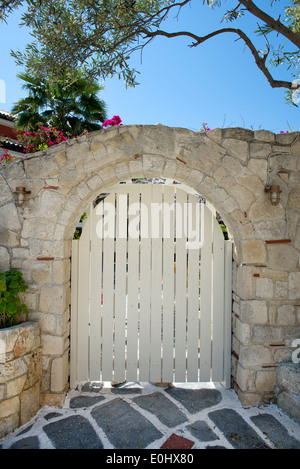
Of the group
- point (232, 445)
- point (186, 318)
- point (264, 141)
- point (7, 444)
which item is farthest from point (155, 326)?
point (264, 141)

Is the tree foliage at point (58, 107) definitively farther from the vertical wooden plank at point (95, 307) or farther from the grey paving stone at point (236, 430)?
the grey paving stone at point (236, 430)

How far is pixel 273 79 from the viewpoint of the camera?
2627 mm

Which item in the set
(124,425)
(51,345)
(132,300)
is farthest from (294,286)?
(51,345)

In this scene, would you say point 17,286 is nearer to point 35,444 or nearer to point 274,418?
point 35,444

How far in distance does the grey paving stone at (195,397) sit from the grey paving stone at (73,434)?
2.83 ft

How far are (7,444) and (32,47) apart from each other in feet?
11.7

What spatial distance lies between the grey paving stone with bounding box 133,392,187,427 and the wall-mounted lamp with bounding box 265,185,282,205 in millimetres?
2068

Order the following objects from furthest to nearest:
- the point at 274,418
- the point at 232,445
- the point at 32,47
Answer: the point at 32,47 → the point at 274,418 → the point at 232,445

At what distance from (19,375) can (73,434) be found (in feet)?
2.06

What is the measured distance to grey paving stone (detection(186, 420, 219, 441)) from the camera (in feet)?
6.69

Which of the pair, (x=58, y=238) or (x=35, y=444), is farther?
(x=58, y=238)

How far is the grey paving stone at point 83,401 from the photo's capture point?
8.02ft

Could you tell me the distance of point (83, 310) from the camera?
273 centimetres

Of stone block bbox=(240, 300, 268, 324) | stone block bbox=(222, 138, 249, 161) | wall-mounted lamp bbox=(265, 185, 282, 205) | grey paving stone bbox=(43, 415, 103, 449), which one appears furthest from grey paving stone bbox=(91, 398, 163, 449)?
stone block bbox=(222, 138, 249, 161)
